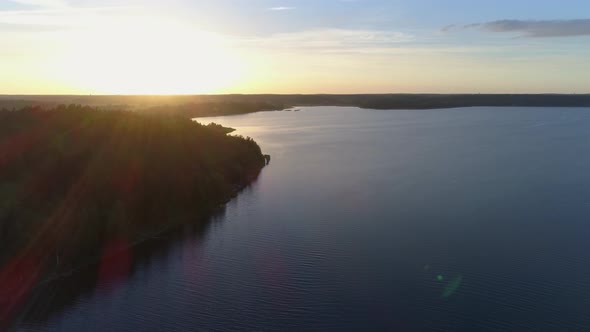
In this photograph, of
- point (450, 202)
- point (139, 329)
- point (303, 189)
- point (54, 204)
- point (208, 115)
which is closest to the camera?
→ point (139, 329)

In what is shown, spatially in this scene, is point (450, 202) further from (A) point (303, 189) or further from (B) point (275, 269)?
(B) point (275, 269)

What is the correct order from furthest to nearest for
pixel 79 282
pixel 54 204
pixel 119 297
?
1. pixel 54 204
2. pixel 79 282
3. pixel 119 297

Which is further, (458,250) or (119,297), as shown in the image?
(458,250)

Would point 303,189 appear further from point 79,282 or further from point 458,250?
point 79,282

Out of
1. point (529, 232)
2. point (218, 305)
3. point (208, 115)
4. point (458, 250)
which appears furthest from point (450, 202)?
point (208, 115)

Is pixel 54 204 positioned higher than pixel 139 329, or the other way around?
pixel 54 204

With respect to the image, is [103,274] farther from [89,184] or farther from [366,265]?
[366,265]
